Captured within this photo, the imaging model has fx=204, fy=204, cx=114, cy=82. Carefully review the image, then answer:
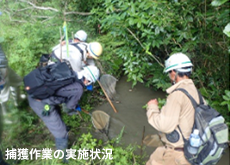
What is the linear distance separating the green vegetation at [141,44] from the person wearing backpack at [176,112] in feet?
2.33

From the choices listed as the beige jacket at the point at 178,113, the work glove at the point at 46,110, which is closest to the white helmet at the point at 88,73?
the work glove at the point at 46,110

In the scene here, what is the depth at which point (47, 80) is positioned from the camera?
280 cm

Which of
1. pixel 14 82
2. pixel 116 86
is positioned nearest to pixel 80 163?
pixel 14 82

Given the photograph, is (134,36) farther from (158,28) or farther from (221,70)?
(221,70)

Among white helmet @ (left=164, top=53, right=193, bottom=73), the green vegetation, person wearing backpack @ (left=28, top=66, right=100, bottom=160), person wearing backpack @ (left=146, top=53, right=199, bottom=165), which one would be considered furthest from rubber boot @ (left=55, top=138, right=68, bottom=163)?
white helmet @ (left=164, top=53, right=193, bottom=73)

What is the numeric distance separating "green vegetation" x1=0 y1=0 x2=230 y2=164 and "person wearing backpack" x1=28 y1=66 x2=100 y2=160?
1.40 feet

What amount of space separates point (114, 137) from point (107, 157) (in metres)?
1.06

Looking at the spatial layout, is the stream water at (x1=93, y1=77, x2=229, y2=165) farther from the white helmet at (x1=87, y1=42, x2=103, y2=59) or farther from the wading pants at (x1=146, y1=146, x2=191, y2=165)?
the white helmet at (x1=87, y1=42, x2=103, y2=59)

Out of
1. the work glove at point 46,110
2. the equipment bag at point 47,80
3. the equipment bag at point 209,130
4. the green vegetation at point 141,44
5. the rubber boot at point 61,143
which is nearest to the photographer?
the equipment bag at point 209,130

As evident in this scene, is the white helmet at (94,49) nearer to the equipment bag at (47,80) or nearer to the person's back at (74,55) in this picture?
the person's back at (74,55)

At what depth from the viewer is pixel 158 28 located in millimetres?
3355

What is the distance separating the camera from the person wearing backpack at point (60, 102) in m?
3.06

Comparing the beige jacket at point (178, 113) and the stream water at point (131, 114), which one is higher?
the stream water at point (131, 114)

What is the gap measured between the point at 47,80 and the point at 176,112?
1.74 metres
